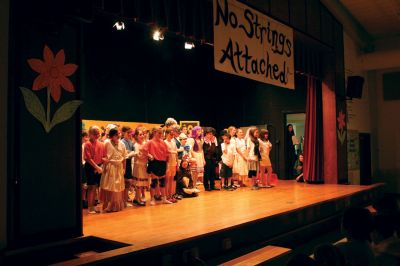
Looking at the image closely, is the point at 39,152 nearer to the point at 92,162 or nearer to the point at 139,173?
the point at 92,162

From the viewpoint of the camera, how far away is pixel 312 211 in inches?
240

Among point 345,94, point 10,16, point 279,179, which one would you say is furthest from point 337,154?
point 10,16

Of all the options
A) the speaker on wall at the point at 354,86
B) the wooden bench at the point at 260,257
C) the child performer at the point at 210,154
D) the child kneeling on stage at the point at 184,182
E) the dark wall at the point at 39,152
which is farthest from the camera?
the speaker on wall at the point at 354,86

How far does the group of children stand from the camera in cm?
558

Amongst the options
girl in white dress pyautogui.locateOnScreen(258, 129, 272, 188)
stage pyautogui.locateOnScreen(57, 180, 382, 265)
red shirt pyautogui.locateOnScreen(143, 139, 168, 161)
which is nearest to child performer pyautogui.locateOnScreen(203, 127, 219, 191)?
stage pyautogui.locateOnScreen(57, 180, 382, 265)

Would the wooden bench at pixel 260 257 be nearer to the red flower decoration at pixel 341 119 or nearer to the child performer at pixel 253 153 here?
the child performer at pixel 253 153

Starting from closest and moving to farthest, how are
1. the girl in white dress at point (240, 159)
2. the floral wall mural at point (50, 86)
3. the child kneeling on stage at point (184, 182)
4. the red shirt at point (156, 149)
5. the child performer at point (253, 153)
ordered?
the floral wall mural at point (50, 86), the red shirt at point (156, 149), the child kneeling on stage at point (184, 182), the child performer at point (253, 153), the girl in white dress at point (240, 159)

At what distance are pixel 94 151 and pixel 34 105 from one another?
7.13 feet

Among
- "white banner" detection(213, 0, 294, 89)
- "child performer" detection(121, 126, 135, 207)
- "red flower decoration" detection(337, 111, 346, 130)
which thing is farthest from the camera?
"red flower decoration" detection(337, 111, 346, 130)

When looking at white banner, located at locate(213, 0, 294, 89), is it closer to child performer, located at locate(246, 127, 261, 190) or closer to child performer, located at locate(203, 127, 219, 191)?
child performer, located at locate(246, 127, 261, 190)

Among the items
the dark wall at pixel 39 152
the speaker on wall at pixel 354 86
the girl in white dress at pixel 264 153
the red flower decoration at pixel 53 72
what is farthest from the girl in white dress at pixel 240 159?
the red flower decoration at pixel 53 72

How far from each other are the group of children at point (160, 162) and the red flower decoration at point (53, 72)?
1.75 meters

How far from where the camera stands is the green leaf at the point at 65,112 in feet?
12.4

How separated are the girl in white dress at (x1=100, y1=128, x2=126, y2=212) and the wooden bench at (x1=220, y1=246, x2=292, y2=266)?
7.46 ft
